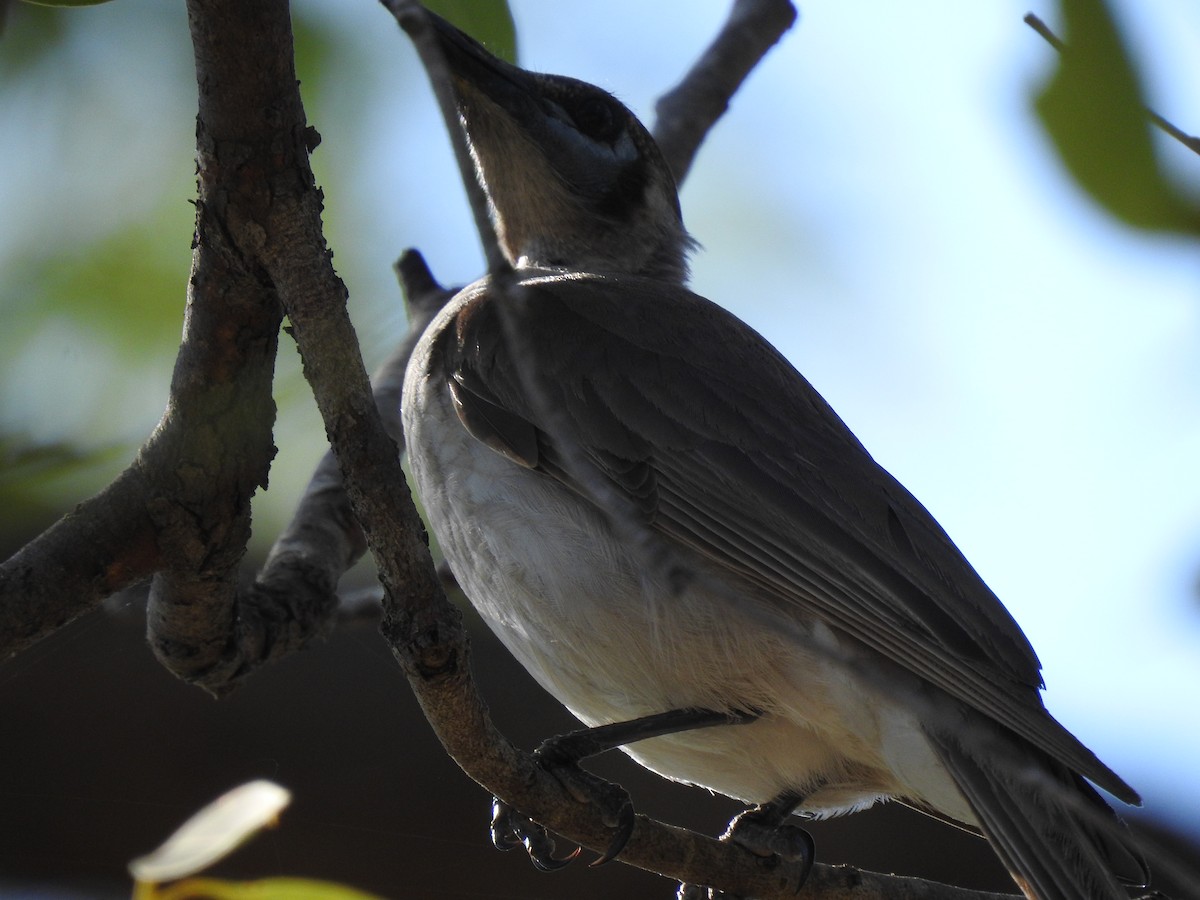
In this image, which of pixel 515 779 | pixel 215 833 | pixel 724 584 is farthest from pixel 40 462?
pixel 724 584

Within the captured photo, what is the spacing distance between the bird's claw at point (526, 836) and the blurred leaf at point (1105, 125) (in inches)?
78.2

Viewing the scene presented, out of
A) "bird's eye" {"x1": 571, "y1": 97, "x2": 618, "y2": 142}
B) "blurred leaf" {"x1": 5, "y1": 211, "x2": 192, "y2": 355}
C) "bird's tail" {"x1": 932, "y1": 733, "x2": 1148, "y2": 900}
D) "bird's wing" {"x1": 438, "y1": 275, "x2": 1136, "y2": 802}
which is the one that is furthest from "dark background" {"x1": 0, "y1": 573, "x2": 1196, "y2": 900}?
"bird's eye" {"x1": 571, "y1": 97, "x2": 618, "y2": 142}

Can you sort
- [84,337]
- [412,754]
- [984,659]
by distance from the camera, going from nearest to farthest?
[984,659] < [84,337] < [412,754]

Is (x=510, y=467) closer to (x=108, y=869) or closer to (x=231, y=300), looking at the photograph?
(x=231, y=300)

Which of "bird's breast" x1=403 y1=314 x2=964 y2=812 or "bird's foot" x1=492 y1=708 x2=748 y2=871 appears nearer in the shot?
"bird's foot" x1=492 y1=708 x2=748 y2=871

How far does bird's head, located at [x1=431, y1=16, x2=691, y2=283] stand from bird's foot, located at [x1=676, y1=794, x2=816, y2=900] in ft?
6.98

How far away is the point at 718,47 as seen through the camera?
5418mm

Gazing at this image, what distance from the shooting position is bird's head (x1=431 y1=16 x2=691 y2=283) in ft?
Result: 14.9

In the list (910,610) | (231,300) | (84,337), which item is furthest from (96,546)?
(910,610)

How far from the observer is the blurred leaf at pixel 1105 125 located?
8.38 feet

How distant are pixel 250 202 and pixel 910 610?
1.72 meters

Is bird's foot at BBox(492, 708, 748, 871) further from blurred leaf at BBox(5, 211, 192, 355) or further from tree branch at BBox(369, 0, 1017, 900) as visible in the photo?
blurred leaf at BBox(5, 211, 192, 355)

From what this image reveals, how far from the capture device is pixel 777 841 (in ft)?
11.0

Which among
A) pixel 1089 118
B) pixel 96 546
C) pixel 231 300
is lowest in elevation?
pixel 96 546
